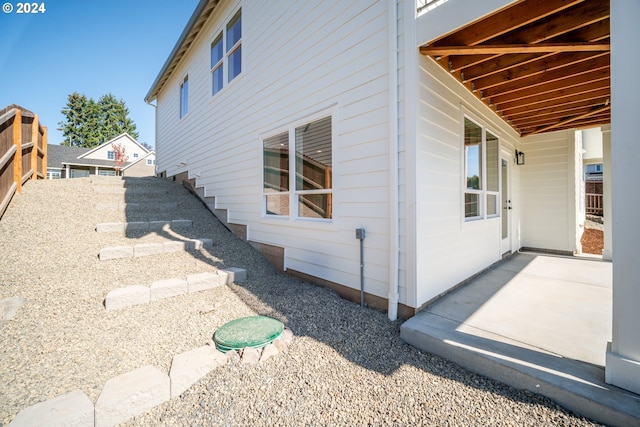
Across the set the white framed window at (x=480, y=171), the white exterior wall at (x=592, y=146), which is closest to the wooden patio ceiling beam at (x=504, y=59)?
the white framed window at (x=480, y=171)

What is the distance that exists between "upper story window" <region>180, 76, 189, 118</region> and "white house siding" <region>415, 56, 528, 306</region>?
7874 mm

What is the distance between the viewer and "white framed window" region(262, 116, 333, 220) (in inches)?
145

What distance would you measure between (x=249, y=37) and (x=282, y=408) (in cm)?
Result: 603

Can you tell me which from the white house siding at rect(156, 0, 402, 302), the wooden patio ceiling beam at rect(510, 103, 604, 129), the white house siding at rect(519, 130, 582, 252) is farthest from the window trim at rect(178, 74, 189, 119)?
the white house siding at rect(519, 130, 582, 252)

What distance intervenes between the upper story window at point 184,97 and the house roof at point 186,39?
71cm

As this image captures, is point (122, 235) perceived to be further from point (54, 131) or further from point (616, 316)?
point (54, 131)

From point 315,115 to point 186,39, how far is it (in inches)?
244

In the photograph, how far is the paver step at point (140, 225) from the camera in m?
4.39

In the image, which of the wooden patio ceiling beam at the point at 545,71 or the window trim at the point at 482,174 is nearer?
the wooden patio ceiling beam at the point at 545,71

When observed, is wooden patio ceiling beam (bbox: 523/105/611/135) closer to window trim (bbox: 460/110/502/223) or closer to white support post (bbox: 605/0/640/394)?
window trim (bbox: 460/110/502/223)

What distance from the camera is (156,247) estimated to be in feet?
13.4

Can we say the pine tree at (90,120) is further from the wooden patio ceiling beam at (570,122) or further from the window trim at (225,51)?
the wooden patio ceiling beam at (570,122)

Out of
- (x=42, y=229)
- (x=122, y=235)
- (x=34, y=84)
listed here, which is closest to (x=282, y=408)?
(x=122, y=235)

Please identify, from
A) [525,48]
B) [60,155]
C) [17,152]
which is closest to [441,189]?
[525,48]
